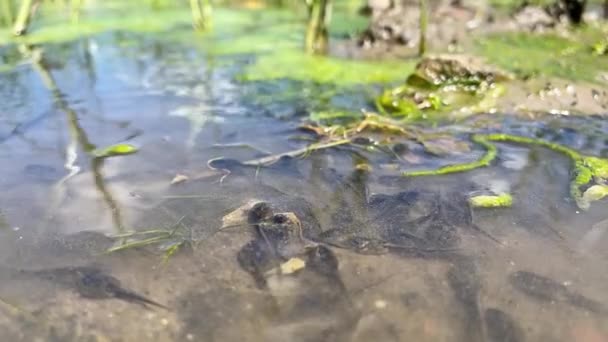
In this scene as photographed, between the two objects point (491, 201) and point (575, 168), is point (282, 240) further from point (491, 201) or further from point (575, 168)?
point (575, 168)

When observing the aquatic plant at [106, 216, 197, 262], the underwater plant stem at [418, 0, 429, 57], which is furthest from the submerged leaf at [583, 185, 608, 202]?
the underwater plant stem at [418, 0, 429, 57]

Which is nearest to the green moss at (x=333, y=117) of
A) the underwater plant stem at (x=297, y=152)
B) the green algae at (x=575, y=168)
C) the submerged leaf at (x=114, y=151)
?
the underwater plant stem at (x=297, y=152)

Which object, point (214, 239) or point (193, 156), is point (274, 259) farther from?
point (193, 156)

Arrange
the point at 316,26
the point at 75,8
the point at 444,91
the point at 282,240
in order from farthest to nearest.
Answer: the point at 75,8, the point at 316,26, the point at 444,91, the point at 282,240

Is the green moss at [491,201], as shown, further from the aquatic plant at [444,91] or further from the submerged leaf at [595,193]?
the aquatic plant at [444,91]

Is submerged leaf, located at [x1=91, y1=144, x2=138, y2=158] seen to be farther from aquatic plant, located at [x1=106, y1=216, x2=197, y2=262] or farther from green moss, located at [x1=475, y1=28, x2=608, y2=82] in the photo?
green moss, located at [x1=475, y1=28, x2=608, y2=82]

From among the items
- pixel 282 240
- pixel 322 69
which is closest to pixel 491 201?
pixel 282 240
